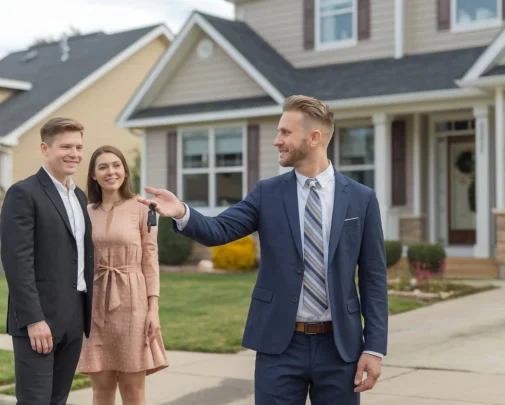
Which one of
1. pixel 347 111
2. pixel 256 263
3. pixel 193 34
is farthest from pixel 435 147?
pixel 193 34

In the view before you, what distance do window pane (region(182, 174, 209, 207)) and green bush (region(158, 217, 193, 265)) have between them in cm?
90

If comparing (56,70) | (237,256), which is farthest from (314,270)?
(56,70)

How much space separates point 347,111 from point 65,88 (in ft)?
36.0

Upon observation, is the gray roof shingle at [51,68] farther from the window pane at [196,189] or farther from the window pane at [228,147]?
the window pane at [228,147]

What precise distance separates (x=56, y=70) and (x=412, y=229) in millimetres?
14764

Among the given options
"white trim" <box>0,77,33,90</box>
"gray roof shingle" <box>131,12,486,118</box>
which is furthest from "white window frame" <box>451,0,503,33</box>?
"white trim" <box>0,77,33,90</box>

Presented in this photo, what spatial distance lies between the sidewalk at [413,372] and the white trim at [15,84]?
57.9ft

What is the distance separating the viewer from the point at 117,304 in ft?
17.5

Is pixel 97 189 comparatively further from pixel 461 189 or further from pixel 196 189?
pixel 196 189

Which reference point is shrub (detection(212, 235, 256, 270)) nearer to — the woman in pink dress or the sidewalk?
the sidewalk

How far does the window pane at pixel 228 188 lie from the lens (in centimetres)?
2017

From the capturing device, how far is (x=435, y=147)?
60.6 feet

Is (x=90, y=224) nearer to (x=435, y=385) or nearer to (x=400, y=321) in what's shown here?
(x=435, y=385)

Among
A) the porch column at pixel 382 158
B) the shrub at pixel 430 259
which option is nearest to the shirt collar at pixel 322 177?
the shrub at pixel 430 259
